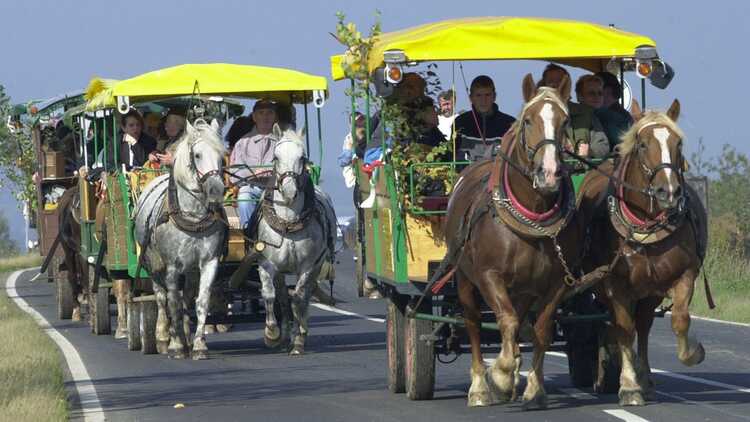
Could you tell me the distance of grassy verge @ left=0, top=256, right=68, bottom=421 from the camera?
13445 millimetres

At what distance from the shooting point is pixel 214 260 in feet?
60.7

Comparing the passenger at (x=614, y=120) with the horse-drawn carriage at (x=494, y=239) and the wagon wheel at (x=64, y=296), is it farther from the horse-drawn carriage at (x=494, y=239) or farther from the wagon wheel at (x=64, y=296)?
the wagon wheel at (x=64, y=296)

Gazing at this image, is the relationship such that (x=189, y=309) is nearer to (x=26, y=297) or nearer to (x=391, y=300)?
(x=391, y=300)

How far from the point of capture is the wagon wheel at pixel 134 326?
64.4ft

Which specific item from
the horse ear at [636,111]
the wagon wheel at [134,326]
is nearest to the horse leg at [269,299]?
the wagon wheel at [134,326]

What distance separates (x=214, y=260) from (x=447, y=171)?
4.79 m

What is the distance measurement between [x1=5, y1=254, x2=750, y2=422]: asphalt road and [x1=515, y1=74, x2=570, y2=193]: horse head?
1646 mm

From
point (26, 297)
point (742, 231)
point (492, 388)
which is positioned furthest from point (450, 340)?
point (742, 231)

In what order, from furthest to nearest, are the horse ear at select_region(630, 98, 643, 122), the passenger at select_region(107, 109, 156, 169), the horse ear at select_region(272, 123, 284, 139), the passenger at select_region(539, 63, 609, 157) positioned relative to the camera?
the passenger at select_region(107, 109, 156, 169) < the horse ear at select_region(272, 123, 284, 139) < the passenger at select_region(539, 63, 609, 157) < the horse ear at select_region(630, 98, 643, 122)

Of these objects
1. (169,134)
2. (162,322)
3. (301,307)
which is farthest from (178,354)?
(169,134)

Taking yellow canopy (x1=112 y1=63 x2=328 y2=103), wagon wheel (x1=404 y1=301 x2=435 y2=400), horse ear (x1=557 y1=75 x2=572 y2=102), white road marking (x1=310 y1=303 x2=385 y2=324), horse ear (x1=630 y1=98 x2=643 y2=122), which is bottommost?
white road marking (x1=310 y1=303 x2=385 y2=324)

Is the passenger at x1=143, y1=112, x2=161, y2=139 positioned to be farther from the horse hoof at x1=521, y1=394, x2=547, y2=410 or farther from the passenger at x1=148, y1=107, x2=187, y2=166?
the horse hoof at x1=521, y1=394, x2=547, y2=410

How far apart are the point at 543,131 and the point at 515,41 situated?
168 centimetres

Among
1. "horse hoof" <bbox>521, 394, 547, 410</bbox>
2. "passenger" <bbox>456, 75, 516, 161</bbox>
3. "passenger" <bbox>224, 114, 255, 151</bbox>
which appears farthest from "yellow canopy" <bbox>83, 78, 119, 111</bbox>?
"horse hoof" <bbox>521, 394, 547, 410</bbox>
